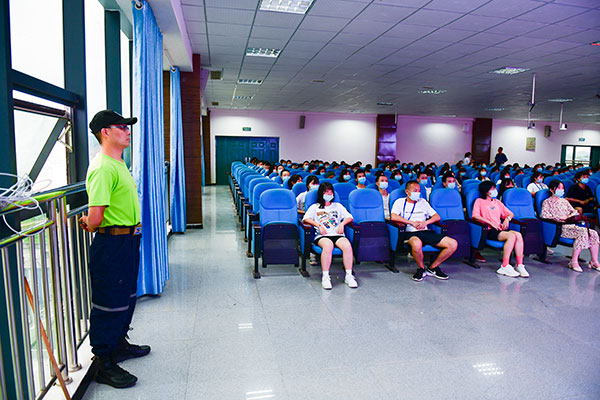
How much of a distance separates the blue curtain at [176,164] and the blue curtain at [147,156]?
2.20m

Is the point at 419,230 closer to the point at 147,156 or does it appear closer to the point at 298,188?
the point at 298,188

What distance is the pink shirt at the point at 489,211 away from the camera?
15.7ft

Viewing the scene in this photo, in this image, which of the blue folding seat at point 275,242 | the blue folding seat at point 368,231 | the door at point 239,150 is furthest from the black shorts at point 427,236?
the door at point 239,150

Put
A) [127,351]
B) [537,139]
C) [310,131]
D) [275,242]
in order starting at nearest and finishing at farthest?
[127,351] → [275,242] → [310,131] → [537,139]

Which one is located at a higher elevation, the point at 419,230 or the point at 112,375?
the point at 419,230

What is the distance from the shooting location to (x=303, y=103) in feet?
45.9

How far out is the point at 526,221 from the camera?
4.86m

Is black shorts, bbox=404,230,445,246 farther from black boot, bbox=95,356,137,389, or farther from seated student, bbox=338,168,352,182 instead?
black boot, bbox=95,356,137,389

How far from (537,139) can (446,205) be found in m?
18.2

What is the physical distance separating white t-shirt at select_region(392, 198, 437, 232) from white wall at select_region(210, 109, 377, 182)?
12.4 m

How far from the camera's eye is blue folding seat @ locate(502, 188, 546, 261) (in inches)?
191

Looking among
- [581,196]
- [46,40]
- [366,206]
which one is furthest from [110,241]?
[581,196]

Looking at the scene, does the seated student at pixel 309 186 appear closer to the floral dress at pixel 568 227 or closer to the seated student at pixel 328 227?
the seated student at pixel 328 227

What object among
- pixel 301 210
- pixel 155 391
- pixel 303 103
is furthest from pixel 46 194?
pixel 303 103
